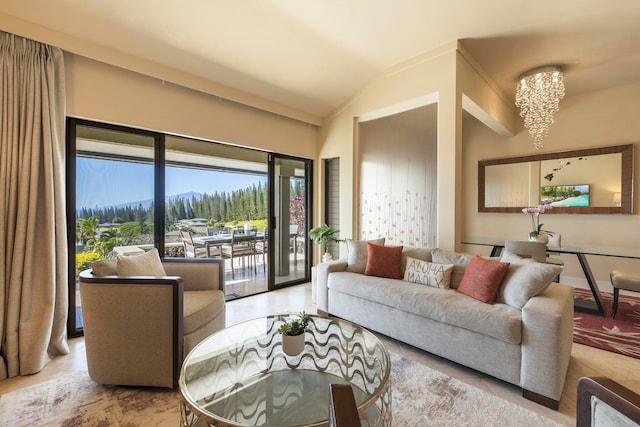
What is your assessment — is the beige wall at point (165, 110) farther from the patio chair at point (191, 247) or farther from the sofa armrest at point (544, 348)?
the sofa armrest at point (544, 348)

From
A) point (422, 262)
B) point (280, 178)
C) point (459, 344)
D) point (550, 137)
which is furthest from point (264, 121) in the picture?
point (550, 137)

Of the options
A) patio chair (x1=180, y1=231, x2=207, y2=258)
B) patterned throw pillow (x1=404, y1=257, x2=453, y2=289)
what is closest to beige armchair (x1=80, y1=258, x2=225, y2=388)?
patio chair (x1=180, y1=231, x2=207, y2=258)

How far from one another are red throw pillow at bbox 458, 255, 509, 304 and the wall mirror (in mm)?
2978

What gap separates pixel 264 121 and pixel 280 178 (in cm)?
85

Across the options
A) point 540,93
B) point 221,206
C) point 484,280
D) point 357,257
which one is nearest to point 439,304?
point 484,280

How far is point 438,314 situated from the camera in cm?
218

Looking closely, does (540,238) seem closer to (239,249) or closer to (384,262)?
(384,262)

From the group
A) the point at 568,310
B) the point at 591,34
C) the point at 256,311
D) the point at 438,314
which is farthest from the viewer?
the point at 256,311

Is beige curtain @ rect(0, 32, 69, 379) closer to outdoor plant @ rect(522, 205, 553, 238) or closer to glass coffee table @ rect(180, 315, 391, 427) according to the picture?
glass coffee table @ rect(180, 315, 391, 427)

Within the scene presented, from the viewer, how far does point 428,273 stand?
2.69m

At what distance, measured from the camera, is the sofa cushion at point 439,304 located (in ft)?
6.18

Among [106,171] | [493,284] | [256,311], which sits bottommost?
[256,311]

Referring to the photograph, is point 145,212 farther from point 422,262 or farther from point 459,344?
point 459,344

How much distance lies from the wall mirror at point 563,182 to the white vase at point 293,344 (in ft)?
14.8
